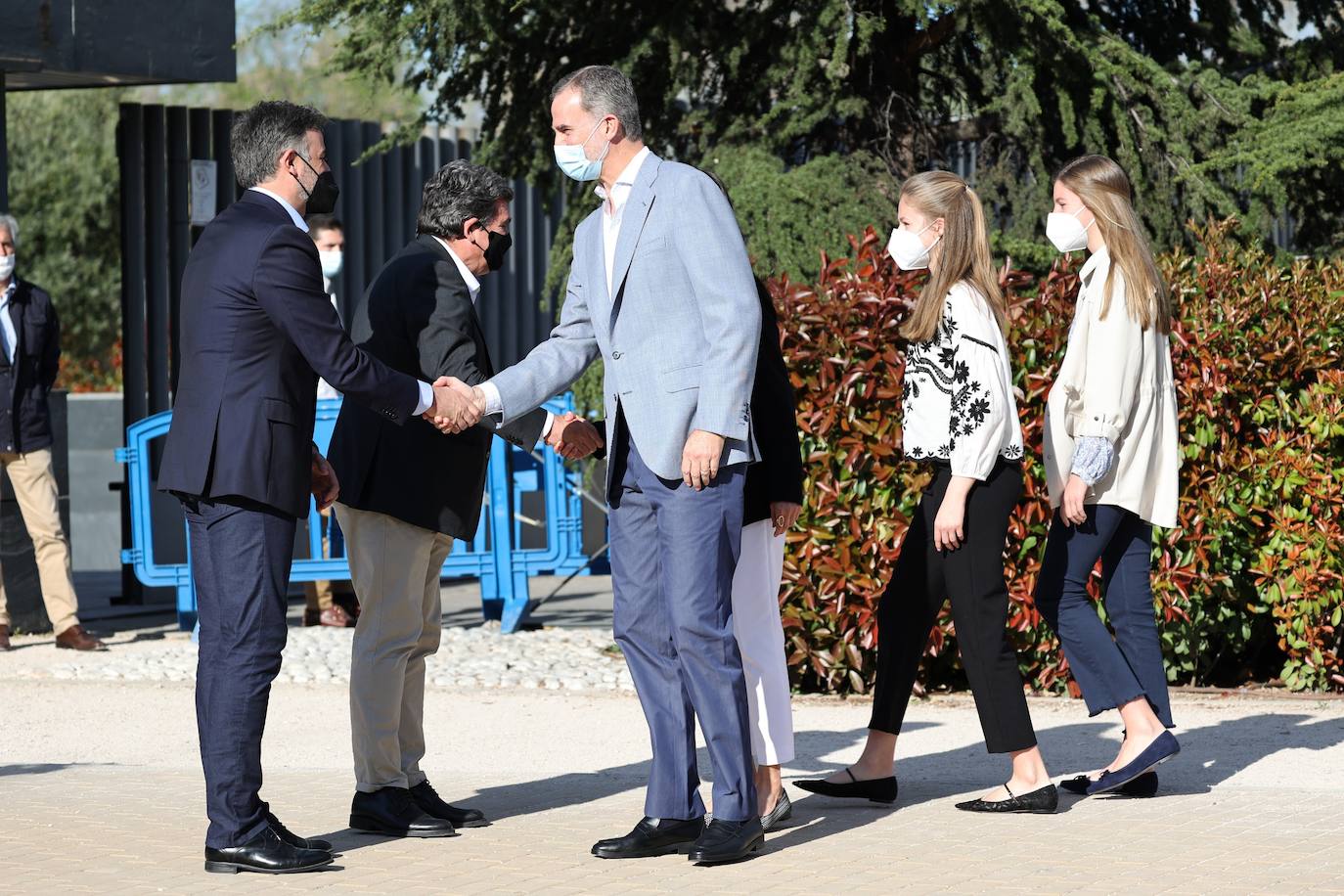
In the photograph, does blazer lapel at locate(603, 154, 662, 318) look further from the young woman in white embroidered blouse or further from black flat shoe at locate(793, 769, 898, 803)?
black flat shoe at locate(793, 769, 898, 803)

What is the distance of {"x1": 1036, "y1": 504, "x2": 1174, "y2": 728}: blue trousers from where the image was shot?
5840mm

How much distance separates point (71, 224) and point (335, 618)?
1983 centimetres

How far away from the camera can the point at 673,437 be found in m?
4.93

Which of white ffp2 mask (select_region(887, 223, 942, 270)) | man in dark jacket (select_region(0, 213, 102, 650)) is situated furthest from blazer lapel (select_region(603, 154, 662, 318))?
man in dark jacket (select_region(0, 213, 102, 650))

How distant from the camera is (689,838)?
5125 mm

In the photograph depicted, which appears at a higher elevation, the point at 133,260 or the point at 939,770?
the point at 133,260

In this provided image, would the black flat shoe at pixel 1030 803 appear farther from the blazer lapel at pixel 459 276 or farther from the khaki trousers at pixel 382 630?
the blazer lapel at pixel 459 276

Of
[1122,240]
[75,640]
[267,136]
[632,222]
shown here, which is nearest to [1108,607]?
[1122,240]

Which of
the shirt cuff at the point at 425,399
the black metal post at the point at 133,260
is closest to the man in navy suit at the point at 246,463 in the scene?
the shirt cuff at the point at 425,399

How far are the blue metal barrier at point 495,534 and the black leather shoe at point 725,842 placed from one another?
506cm

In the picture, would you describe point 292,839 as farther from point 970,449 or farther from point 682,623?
point 970,449

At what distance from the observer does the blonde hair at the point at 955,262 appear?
5.51 m

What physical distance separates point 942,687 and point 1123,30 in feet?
17.6

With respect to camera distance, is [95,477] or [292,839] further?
[95,477]
